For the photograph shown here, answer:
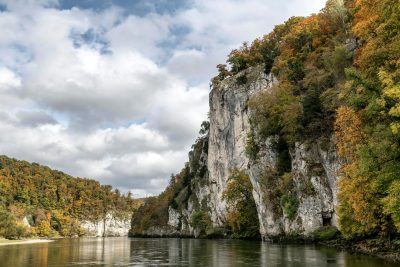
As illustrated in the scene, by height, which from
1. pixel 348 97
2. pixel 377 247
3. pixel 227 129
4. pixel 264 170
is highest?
pixel 227 129

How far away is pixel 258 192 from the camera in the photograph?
67.9 meters

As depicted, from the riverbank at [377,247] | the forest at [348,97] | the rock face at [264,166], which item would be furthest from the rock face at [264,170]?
the riverbank at [377,247]

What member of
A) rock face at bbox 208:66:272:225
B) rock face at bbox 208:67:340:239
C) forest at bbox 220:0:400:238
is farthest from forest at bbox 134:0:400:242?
rock face at bbox 208:66:272:225

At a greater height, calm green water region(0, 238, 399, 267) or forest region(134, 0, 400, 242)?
forest region(134, 0, 400, 242)

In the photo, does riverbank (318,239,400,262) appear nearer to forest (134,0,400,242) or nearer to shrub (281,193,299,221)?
forest (134,0,400,242)

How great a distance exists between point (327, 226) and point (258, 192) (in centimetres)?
1974

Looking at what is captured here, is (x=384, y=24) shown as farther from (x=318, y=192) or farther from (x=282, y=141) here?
(x=282, y=141)

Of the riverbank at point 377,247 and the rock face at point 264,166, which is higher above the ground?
the rock face at point 264,166

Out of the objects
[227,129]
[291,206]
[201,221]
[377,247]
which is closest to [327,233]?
[291,206]

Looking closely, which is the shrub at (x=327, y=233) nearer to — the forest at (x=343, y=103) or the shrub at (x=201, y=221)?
the forest at (x=343, y=103)

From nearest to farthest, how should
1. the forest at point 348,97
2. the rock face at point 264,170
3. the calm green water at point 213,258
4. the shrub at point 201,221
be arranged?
1. the forest at point 348,97
2. the calm green water at point 213,258
3. the rock face at point 264,170
4. the shrub at point 201,221

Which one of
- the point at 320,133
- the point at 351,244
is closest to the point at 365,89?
the point at 351,244

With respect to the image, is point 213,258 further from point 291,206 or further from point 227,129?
point 227,129

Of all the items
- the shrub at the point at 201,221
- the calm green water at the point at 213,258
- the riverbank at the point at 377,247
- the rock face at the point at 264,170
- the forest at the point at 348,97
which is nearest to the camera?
the forest at the point at 348,97
